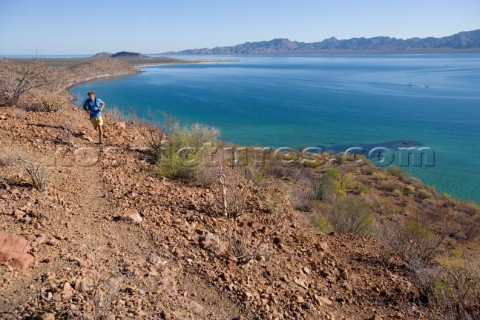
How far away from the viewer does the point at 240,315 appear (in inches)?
147

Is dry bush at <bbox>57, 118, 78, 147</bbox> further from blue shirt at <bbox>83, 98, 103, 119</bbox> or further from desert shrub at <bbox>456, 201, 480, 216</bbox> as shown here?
desert shrub at <bbox>456, 201, 480, 216</bbox>

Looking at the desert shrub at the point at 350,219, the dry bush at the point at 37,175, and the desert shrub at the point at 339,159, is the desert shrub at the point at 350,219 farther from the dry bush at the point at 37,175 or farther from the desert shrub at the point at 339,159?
the desert shrub at the point at 339,159

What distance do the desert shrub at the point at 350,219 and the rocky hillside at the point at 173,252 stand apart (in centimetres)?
5

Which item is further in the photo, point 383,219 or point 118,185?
point 383,219

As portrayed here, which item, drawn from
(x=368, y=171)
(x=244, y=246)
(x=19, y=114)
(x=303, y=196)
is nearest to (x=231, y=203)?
(x=244, y=246)

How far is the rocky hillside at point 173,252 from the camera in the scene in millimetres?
3668

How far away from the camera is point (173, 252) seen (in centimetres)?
466

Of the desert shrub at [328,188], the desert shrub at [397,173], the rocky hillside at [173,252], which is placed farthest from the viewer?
the desert shrub at [397,173]

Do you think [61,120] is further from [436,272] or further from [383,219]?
[383,219]

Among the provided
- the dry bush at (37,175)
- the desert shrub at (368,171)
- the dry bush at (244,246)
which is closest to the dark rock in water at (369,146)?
the desert shrub at (368,171)

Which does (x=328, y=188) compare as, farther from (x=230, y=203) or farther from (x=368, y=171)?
(x=368, y=171)

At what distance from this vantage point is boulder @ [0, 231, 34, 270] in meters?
3.79

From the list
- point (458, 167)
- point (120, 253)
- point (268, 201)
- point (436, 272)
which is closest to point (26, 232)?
point (120, 253)

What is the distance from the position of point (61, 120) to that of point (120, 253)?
6.82 m
